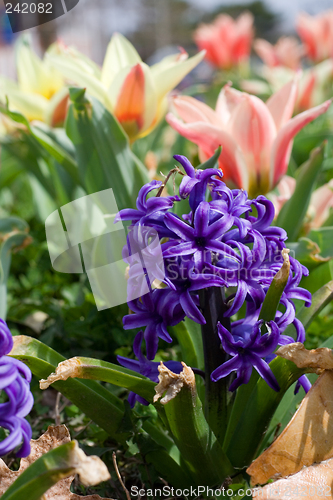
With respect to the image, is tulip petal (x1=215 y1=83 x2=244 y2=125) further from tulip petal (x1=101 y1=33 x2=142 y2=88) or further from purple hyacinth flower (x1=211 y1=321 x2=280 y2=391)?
purple hyacinth flower (x1=211 y1=321 x2=280 y2=391)

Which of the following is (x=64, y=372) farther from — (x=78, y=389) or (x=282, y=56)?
(x=282, y=56)

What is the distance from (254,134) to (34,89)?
81 centimetres

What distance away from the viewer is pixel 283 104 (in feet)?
3.62

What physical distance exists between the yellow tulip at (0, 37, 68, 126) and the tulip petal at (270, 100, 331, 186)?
25.0 inches

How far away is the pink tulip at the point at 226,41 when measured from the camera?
3.98 meters

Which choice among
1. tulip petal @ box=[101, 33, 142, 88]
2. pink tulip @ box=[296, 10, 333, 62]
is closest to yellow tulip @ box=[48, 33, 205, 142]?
tulip petal @ box=[101, 33, 142, 88]

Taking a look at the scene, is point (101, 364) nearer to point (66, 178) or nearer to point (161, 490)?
point (161, 490)

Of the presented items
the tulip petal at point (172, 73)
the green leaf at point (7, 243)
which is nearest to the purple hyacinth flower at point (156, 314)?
the green leaf at point (7, 243)

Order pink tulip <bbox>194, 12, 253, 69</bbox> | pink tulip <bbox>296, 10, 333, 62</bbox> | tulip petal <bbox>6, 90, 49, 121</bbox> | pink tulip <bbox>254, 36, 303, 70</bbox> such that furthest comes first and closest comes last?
pink tulip <bbox>194, 12, 253, 69</bbox> < pink tulip <bbox>254, 36, 303, 70</bbox> < pink tulip <bbox>296, 10, 333, 62</bbox> < tulip petal <bbox>6, 90, 49, 121</bbox>

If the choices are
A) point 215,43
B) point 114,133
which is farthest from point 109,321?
point 215,43

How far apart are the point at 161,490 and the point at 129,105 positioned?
2.73 ft

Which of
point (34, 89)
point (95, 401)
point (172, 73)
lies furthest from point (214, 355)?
point (34, 89)

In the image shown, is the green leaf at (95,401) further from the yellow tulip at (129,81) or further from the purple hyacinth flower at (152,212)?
the yellow tulip at (129,81)

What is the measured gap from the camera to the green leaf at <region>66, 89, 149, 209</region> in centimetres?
107
